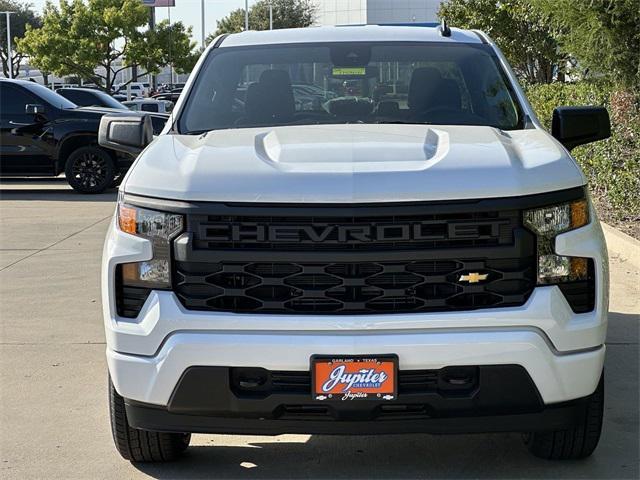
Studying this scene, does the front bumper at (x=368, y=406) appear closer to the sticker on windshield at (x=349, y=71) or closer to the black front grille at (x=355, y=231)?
the black front grille at (x=355, y=231)

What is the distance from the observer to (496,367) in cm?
385

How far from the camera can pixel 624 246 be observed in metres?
9.74

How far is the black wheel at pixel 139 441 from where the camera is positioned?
4.36m

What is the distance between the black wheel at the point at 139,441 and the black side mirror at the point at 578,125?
2326 mm

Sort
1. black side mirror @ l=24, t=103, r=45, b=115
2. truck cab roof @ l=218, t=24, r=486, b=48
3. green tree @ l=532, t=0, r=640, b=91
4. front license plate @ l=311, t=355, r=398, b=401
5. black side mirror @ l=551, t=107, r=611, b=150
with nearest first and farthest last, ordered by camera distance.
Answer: front license plate @ l=311, t=355, r=398, b=401 → black side mirror @ l=551, t=107, r=611, b=150 → truck cab roof @ l=218, t=24, r=486, b=48 → green tree @ l=532, t=0, r=640, b=91 → black side mirror @ l=24, t=103, r=45, b=115

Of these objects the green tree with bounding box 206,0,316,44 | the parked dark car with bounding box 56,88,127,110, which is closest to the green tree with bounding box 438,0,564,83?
the parked dark car with bounding box 56,88,127,110

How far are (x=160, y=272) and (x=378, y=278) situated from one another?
2.62 ft

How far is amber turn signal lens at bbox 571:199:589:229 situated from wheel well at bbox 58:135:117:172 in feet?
43.1

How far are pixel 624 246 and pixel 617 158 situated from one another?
6.49 ft

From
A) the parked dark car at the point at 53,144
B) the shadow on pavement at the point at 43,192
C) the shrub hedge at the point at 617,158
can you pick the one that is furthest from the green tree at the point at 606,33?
the parked dark car at the point at 53,144

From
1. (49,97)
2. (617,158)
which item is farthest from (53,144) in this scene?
(617,158)

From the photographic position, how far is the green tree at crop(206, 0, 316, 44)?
3123 inches

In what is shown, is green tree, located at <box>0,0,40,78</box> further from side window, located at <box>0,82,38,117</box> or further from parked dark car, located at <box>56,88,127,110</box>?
side window, located at <box>0,82,38,117</box>

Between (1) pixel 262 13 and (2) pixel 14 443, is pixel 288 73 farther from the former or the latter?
(1) pixel 262 13
